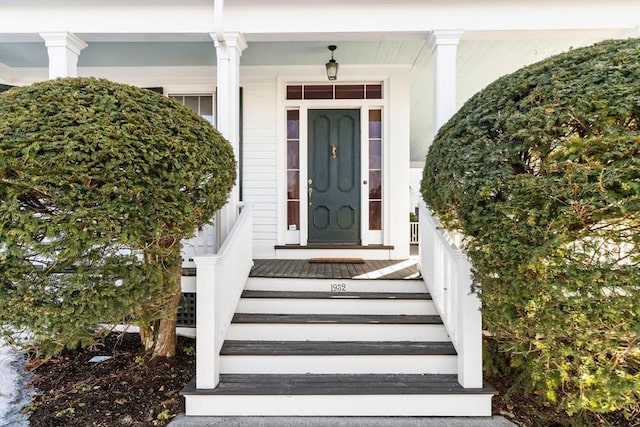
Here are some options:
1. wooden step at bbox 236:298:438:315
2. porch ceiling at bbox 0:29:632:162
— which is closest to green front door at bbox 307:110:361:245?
porch ceiling at bbox 0:29:632:162

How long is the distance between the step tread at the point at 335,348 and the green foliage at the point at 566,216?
631mm

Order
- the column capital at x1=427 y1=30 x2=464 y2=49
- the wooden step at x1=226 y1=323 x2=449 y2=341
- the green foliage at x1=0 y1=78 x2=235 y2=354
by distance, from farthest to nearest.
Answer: the column capital at x1=427 y1=30 x2=464 y2=49, the wooden step at x1=226 y1=323 x2=449 y2=341, the green foliage at x1=0 y1=78 x2=235 y2=354

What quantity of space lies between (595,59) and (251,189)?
381 centimetres

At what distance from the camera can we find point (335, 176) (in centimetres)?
487

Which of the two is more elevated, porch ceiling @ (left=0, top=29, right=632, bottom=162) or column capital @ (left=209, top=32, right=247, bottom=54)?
porch ceiling @ (left=0, top=29, right=632, bottom=162)

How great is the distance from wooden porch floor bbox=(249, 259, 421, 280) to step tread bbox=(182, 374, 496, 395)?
3.21 ft

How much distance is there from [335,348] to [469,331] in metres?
0.99

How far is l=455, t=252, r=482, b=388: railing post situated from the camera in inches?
95.3

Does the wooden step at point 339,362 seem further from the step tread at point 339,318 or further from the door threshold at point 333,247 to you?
the door threshold at point 333,247

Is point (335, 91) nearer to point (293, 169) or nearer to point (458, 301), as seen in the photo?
point (293, 169)

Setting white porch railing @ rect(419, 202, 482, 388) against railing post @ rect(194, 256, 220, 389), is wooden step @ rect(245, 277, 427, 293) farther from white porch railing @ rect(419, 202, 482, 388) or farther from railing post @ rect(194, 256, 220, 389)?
railing post @ rect(194, 256, 220, 389)

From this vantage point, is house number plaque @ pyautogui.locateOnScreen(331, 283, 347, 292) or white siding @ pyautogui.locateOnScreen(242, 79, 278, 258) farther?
white siding @ pyautogui.locateOnScreen(242, 79, 278, 258)

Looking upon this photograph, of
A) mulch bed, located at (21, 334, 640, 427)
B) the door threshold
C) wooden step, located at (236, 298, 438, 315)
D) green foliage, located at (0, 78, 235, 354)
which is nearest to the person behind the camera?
green foliage, located at (0, 78, 235, 354)

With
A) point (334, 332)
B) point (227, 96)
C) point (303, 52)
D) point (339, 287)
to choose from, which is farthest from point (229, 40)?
point (334, 332)
